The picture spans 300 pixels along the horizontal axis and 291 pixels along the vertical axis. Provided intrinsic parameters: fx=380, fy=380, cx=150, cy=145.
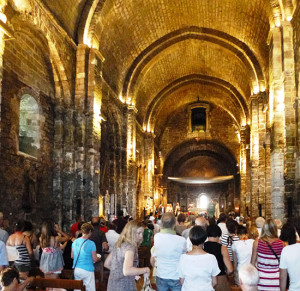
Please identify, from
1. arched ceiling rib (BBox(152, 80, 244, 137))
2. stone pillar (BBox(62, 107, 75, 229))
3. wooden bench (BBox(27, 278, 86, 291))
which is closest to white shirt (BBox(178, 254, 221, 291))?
wooden bench (BBox(27, 278, 86, 291))

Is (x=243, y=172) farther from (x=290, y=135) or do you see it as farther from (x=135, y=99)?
(x=290, y=135)

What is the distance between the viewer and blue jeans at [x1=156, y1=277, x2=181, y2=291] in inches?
185

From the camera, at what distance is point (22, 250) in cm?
621

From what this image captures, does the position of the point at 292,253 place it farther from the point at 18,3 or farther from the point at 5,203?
the point at 18,3

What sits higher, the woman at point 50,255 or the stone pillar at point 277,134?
the stone pillar at point 277,134

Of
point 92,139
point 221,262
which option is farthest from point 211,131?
point 221,262

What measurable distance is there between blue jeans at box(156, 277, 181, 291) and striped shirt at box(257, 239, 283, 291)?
102 centimetres

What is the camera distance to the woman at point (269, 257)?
4695 millimetres

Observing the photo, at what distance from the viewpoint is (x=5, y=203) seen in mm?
10398

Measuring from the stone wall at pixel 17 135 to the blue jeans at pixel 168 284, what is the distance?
6727 millimetres

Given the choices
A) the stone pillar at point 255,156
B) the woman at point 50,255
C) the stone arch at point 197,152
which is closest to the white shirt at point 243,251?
the woman at point 50,255

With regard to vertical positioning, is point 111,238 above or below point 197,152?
below

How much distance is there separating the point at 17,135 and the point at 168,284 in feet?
26.3

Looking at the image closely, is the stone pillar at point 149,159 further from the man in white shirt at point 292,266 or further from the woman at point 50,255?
the man in white shirt at point 292,266
